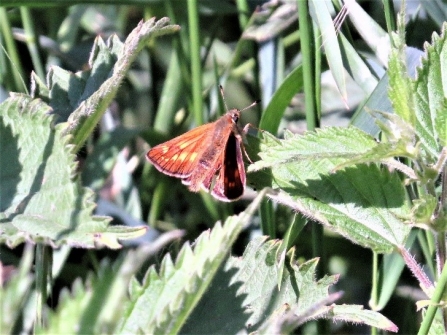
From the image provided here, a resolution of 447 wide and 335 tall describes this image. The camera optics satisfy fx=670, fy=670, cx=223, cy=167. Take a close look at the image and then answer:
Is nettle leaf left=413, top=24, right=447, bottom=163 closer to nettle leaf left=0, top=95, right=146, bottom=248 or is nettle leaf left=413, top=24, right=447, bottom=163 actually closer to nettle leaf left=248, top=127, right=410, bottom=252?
nettle leaf left=248, top=127, right=410, bottom=252

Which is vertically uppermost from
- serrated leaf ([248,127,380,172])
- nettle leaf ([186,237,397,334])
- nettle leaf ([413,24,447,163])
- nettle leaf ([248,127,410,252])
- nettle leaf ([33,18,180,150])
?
nettle leaf ([33,18,180,150])

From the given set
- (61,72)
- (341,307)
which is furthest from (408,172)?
(61,72)

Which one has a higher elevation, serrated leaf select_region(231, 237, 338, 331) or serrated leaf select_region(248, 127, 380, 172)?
serrated leaf select_region(248, 127, 380, 172)

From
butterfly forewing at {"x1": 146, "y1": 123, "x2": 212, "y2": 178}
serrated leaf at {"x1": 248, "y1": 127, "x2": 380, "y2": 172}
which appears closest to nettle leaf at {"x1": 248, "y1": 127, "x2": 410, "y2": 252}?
serrated leaf at {"x1": 248, "y1": 127, "x2": 380, "y2": 172}

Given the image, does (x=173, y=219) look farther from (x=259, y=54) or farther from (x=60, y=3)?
(x=60, y=3)

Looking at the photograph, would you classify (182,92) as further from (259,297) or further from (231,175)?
(259,297)

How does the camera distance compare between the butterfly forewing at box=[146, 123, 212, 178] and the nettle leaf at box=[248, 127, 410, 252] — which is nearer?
the nettle leaf at box=[248, 127, 410, 252]

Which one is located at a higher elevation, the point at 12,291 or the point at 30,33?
the point at 30,33
